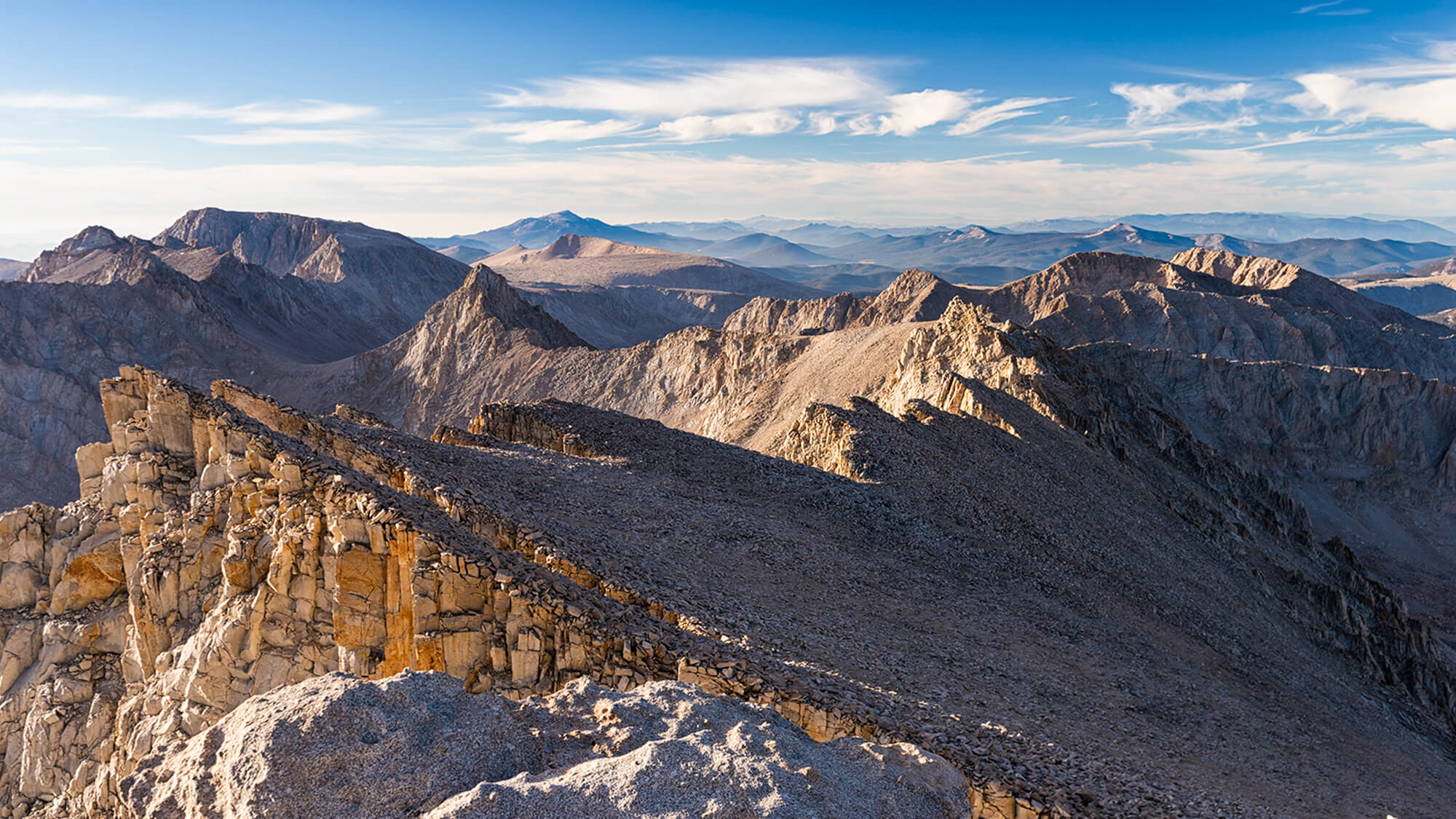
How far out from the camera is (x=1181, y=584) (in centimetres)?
2388

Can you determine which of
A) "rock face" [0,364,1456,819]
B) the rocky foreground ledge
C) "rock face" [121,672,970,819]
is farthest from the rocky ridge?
"rock face" [121,672,970,819]

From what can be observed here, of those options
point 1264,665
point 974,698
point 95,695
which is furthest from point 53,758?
point 1264,665

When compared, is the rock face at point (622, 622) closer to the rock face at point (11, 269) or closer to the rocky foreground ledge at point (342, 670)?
the rocky foreground ledge at point (342, 670)

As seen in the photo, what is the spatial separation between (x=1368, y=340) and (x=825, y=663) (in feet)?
298

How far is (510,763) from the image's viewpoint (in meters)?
6.65

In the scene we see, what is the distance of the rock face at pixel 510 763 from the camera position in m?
6.11

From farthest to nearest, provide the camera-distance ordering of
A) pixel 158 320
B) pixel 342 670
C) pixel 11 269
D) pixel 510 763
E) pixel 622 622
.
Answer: pixel 11 269 < pixel 158 320 < pixel 342 670 < pixel 622 622 < pixel 510 763

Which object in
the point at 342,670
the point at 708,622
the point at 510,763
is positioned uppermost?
the point at 510,763

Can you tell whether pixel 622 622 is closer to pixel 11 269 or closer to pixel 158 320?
pixel 158 320

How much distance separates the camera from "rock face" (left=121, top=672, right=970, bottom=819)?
611 centimetres

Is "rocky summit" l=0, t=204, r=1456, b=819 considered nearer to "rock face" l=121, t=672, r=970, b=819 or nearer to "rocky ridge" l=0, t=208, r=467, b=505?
"rock face" l=121, t=672, r=970, b=819

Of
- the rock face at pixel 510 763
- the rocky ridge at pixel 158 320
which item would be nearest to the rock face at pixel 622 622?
the rock face at pixel 510 763

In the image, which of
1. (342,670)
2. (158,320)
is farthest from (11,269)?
(342,670)

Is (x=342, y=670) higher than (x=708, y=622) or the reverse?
the reverse
